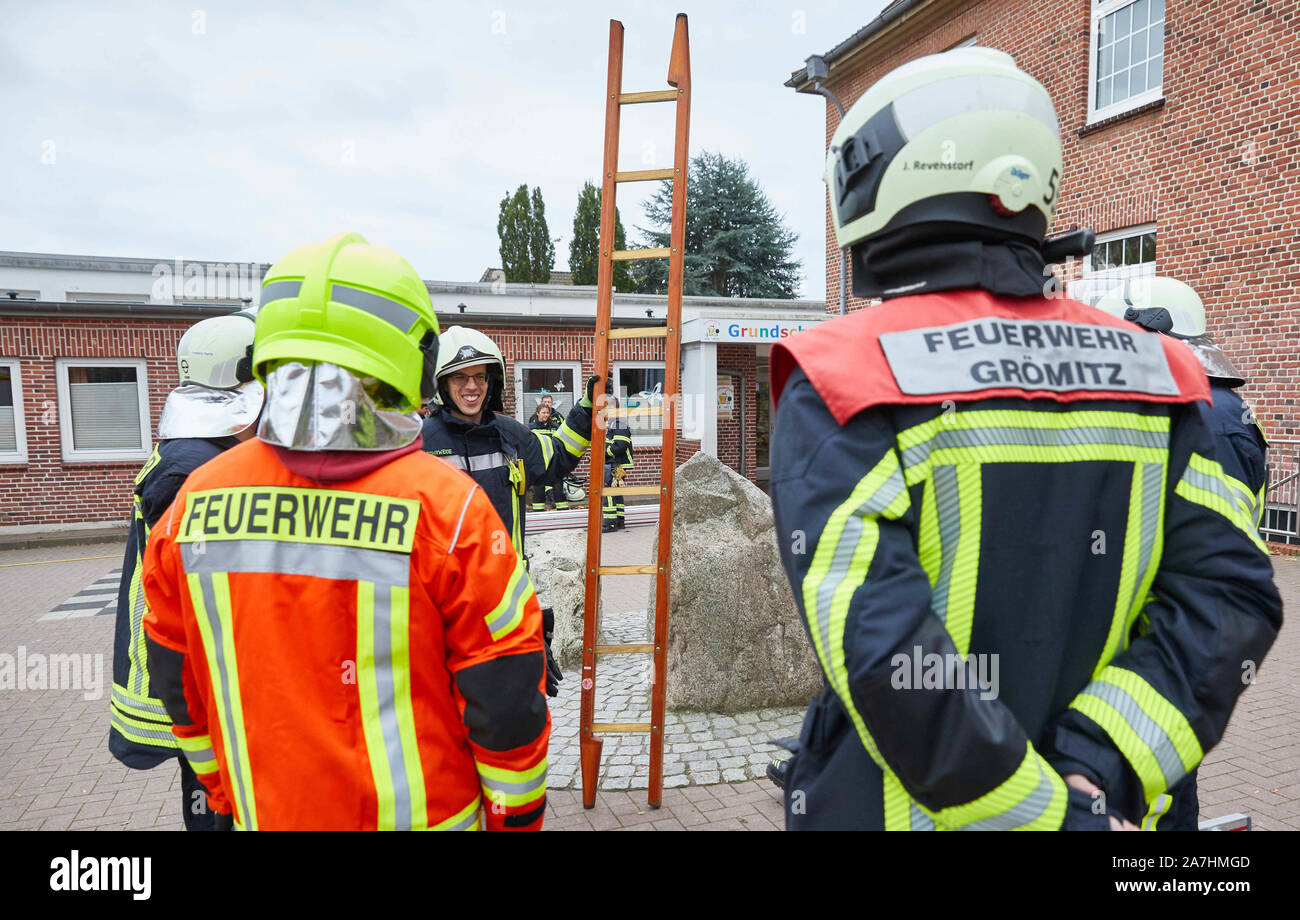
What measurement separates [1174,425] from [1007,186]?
0.55 meters

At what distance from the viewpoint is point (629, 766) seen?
169 inches

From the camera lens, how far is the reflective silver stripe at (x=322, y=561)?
5.12 ft

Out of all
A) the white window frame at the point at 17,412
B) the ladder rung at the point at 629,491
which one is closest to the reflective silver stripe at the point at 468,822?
the ladder rung at the point at 629,491

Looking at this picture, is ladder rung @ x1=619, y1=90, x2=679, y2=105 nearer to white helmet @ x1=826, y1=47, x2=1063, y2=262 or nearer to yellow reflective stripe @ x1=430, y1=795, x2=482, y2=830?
white helmet @ x1=826, y1=47, x2=1063, y2=262

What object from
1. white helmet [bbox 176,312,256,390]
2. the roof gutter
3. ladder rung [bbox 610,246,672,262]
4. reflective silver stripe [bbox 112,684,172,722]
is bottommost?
reflective silver stripe [bbox 112,684,172,722]

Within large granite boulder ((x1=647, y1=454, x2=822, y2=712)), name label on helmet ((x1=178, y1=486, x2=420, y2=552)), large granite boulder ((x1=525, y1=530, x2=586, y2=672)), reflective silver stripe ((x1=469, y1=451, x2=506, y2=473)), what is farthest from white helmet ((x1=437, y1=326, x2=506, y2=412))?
name label on helmet ((x1=178, y1=486, x2=420, y2=552))

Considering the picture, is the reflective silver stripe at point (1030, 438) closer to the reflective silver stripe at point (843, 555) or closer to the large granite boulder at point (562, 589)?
the reflective silver stripe at point (843, 555)

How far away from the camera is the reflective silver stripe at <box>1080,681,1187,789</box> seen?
131 cm

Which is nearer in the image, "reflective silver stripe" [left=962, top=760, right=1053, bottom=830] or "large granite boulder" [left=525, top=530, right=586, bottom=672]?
"reflective silver stripe" [left=962, top=760, right=1053, bottom=830]

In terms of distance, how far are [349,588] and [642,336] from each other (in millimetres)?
2193

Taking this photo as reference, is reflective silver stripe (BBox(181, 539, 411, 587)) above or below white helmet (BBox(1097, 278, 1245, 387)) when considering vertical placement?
below

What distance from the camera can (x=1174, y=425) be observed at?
1.44 metres

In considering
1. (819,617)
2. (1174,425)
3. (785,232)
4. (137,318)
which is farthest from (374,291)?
(785,232)

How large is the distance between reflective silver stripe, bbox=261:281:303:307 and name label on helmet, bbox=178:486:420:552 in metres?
0.40
